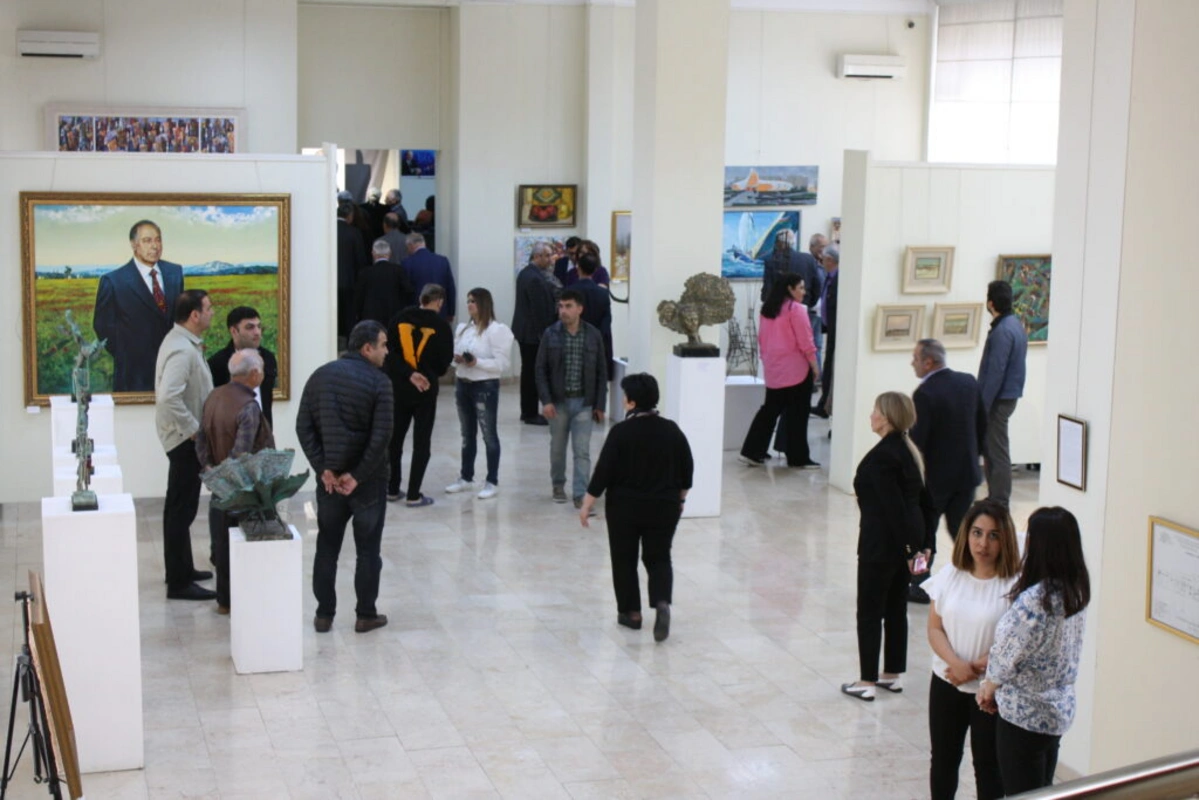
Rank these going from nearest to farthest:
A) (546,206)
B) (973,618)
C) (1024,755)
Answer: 1. (1024,755)
2. (973,618)
3. (546,206)

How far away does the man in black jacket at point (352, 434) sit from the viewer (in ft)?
26.3

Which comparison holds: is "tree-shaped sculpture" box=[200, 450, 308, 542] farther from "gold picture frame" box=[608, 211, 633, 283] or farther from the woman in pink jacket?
"gold picture frame" box=[608, 211, 633, 283]

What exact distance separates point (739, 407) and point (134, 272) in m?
5.79

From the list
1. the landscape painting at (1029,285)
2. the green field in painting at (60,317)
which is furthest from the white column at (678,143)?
the green field in painting at (60,317)

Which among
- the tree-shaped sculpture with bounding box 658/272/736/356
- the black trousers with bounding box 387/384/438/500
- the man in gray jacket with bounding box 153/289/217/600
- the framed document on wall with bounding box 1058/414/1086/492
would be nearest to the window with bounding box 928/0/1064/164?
the tree-shaped sculpture with bounding box 658/272/736/356

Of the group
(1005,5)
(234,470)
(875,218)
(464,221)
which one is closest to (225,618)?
(234,470)

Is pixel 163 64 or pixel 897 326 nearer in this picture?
pixel 897 326

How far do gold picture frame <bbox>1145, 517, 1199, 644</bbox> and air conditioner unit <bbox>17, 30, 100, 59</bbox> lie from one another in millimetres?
13523

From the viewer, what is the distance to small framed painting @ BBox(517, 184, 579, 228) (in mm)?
17891

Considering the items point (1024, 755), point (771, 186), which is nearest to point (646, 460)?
point (1024, 755)

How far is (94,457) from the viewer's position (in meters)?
8.09

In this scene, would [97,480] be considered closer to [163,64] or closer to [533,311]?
[533,311]

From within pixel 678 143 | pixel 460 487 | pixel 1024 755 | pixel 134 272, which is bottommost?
pixel 460 487

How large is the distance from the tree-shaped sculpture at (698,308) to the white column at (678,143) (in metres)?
0.35
